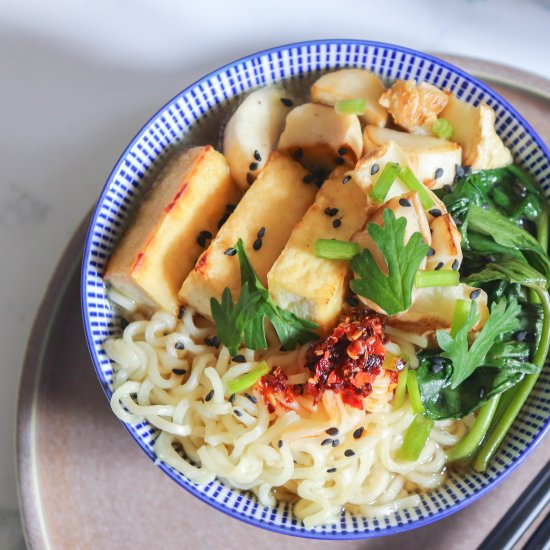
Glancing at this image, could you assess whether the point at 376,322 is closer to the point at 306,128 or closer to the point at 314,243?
the point at 314,243

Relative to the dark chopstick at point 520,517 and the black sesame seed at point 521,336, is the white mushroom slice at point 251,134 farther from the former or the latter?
the dark chopstick at point 520,517

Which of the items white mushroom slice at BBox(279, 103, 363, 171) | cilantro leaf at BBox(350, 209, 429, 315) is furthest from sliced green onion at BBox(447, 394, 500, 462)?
white mushroom slice at BBox(279, 103, 363, 171)

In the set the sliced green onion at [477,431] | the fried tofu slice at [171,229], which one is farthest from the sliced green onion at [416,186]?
the sliced green onion at [477,431]

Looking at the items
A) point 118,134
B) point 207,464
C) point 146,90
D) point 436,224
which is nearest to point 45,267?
point 118,134

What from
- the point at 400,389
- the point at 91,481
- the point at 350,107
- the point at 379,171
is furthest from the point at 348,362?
the point at 91,481

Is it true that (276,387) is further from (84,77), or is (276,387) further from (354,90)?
(84,77)

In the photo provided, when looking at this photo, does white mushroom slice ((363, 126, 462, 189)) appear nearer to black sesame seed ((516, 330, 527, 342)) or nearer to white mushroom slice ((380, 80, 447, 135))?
white mushroom slice ((380, 80, 447, 135))
